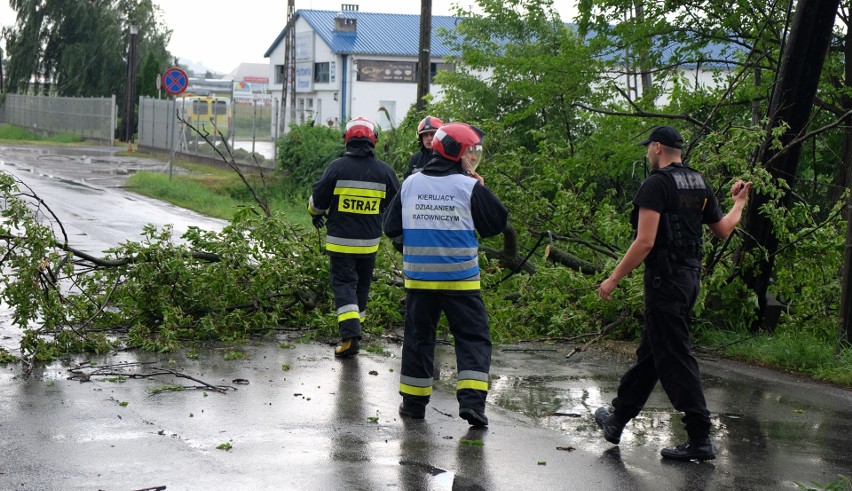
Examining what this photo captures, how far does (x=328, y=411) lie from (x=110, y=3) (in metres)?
57.4

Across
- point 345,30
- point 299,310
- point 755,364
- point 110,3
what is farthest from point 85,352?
point 345,30

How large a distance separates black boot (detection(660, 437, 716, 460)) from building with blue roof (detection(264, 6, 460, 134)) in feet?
192

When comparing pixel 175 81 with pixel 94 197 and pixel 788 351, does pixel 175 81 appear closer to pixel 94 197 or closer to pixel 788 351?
pixel 94 197

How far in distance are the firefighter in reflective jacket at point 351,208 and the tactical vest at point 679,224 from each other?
3082 mm

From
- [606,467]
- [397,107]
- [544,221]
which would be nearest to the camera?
[606,467]

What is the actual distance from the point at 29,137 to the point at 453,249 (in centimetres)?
5179

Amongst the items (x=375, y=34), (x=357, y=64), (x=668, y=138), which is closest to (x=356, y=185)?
(x=668, y=138)

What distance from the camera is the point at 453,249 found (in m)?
6.27

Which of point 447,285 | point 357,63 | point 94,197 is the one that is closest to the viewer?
point 447,285

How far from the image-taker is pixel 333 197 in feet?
27.4

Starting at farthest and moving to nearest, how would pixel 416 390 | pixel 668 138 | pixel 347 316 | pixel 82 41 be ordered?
pixel 82 41 → pixel 347 316 → pixel 416 390 → pixel 668 138

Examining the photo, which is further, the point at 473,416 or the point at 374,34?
the point at 374,34

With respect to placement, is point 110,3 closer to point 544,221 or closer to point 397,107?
point 397,107

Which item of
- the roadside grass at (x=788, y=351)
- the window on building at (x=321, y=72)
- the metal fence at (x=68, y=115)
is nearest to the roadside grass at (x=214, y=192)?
the roadside grass at (x=788, y=351)
